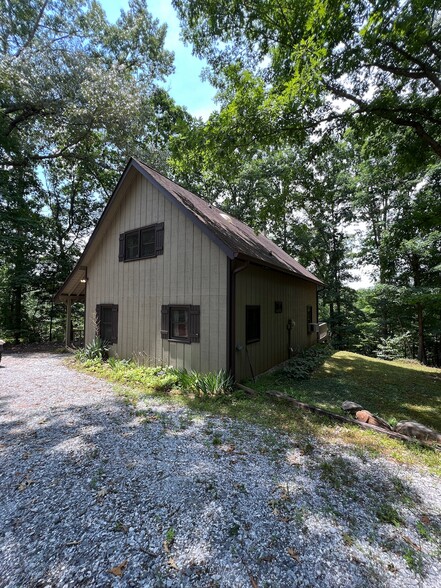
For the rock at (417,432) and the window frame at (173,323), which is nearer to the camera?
the rock at (417,432)

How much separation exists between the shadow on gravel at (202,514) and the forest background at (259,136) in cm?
673

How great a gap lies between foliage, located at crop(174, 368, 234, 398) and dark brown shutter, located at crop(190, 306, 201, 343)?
85cm

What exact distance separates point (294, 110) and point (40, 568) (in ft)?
26.3

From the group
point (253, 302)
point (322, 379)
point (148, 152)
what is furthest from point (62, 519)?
point (148, 152)

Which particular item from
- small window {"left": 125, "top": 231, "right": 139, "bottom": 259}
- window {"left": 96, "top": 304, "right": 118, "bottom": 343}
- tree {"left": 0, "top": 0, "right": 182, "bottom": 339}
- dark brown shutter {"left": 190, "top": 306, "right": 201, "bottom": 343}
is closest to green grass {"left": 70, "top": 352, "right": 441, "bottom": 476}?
window {"left": 96, "top": 304, "right": 118, "bottom": 343}

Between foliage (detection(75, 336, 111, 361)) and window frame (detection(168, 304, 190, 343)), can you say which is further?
foliage (detection(75, 336, 111, 361))

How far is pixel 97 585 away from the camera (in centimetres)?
177

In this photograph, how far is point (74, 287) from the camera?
11234mm

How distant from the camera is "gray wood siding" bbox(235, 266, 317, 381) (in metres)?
6.48

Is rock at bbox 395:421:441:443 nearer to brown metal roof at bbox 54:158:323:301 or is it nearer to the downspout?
the downspout

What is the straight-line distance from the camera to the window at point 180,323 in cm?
657

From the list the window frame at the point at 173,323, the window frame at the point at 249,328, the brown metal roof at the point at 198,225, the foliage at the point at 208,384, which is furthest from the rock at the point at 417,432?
the window frame at the point at 173,323

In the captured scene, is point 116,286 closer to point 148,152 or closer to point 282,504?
point 282,504

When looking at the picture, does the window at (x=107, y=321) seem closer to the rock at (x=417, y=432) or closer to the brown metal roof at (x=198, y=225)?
the brown metal roof at (x=198, y=225)
